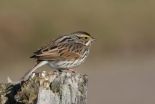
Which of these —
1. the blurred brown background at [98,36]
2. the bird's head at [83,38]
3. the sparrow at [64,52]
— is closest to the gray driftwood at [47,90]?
the sparrow at [64,52]

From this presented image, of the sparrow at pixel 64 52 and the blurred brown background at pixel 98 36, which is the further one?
the blurred brown background at pixel 98 36

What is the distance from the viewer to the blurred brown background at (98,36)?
23.9m

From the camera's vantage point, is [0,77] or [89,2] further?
[89,2]

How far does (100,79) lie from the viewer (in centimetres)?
2467

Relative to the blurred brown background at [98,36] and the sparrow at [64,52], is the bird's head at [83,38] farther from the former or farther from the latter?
the blurred brown background at [98,36]

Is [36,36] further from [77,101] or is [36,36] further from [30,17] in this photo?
[77,101]

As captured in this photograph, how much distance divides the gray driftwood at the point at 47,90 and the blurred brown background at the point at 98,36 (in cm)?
1430

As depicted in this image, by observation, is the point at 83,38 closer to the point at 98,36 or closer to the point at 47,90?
the point at 47,90

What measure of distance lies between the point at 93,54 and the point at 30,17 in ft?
6.93

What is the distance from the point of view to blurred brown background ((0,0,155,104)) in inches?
939

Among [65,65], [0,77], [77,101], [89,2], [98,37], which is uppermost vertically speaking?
[89,2]

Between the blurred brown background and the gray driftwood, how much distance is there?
46.9 feet

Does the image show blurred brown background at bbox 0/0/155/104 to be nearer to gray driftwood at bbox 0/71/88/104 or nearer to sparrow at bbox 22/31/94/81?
sparrow at bbox 22/31/94/81

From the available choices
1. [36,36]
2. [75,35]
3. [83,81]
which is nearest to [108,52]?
[36,36]
